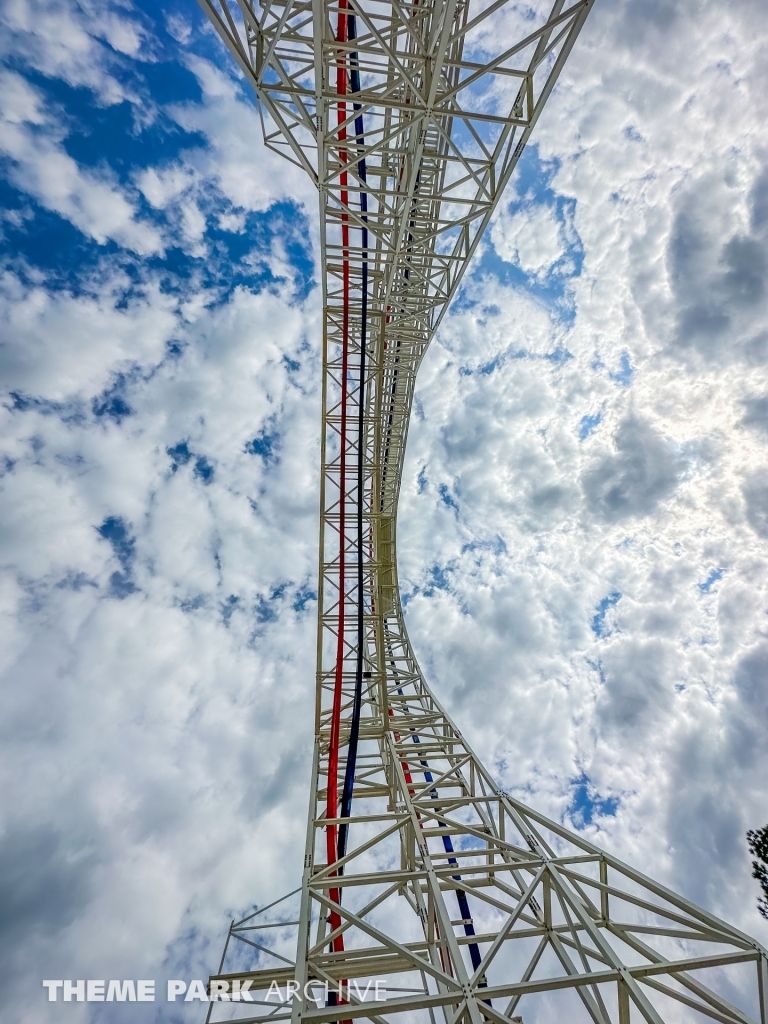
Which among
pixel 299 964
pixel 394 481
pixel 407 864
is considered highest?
pixel 394 481

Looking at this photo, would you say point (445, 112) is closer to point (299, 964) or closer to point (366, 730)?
point (299, 964)

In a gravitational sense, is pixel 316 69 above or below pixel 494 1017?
above

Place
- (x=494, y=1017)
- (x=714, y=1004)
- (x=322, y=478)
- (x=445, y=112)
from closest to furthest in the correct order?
(x=494, y=1017) → (x=714, y=1004) → (x=445, y=112) → (x=322, y=478)

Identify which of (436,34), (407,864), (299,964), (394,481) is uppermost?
(394,481)

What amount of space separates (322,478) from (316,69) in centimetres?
1091

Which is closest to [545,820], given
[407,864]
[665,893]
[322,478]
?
[665,893]

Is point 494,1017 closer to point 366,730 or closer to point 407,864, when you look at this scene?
point 407,864

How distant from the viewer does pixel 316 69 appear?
7906 millimetres

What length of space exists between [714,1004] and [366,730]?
32.9 feet

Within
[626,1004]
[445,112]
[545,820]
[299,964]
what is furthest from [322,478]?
[626,1004]

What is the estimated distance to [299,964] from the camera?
6.45m

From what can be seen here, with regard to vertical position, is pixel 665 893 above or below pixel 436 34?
below

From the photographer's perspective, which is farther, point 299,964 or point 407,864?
point 407,864

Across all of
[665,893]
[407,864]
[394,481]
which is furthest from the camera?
[394,481]
